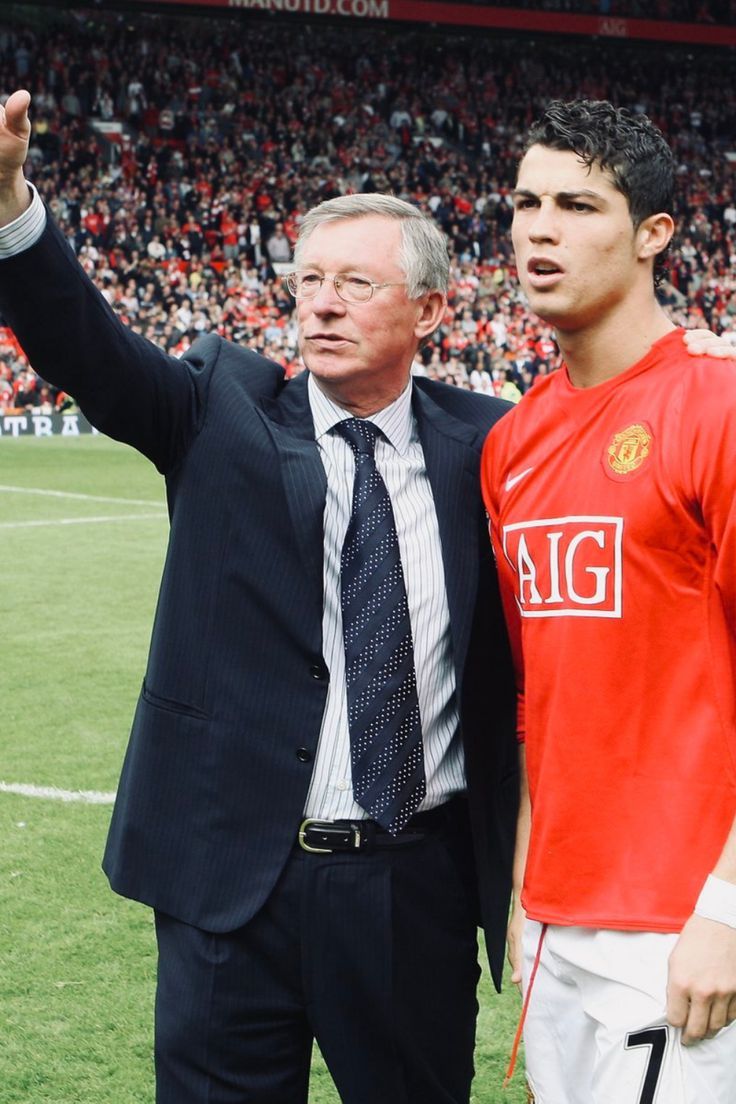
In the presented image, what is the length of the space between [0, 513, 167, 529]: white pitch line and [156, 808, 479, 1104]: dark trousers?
36.2 ft

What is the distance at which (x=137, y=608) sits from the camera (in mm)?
9844

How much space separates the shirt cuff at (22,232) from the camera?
229 centimetres

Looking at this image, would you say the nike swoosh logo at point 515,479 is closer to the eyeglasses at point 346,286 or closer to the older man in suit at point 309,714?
the older man in suit at point 309,714

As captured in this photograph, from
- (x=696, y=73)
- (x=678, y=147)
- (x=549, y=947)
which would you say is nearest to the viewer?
(x=549, y=947)

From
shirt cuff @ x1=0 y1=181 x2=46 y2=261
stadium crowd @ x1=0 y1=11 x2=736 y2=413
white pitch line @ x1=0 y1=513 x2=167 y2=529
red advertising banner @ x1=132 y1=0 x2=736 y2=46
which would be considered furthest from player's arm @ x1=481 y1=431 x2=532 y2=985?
red advertising banner @ x1=132 y1=0 x2=736 y2=46

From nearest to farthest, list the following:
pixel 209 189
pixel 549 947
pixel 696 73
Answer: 1. pixel 549 947
2. pixel 209 189
3. pixel 696 73

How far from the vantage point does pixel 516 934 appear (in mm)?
2559

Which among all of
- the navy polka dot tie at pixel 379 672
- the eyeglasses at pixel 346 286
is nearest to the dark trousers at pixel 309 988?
the navy polka dot tie at pixel 379 672

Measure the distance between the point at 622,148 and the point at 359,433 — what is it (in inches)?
27.9

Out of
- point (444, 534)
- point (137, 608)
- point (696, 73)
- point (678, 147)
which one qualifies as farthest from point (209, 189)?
point (444, 534)

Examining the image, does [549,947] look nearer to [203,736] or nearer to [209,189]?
[203,736]

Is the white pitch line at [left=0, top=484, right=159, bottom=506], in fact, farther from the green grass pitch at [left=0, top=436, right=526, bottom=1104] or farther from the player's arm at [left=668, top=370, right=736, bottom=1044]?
the player's arm at [left=668, top=370, right=736, bottom=1044]

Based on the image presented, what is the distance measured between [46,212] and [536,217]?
787 millimetres

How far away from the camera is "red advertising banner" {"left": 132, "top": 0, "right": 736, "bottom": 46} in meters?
35.6
